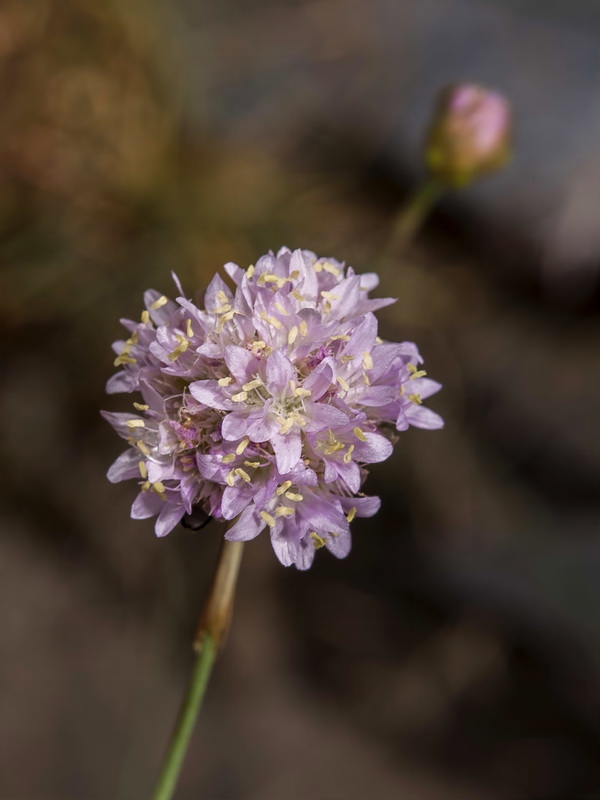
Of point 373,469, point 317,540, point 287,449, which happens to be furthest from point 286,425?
point 373,469

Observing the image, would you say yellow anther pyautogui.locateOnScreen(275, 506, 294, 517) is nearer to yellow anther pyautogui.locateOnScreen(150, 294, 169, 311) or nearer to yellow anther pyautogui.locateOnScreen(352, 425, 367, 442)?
yellow anther pyautogui.locateOnScreen(352, 425, 367, 442)

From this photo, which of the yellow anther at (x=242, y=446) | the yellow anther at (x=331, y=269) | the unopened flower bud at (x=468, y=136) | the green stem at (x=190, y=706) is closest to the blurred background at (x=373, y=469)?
the unopened flower bud at (x=468, y=136)

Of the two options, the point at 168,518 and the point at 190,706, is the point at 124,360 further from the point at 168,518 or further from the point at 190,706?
the point at 190,706

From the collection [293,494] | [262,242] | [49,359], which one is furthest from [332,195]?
[293,494]

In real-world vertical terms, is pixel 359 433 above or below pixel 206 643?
above

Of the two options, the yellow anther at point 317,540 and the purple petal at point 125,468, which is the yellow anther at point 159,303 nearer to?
the purple petal at point 125,468

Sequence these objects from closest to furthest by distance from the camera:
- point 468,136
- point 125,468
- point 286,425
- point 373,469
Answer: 1. point 286,425
2. point 125,468
3. point 468,136
4. point 373,469
